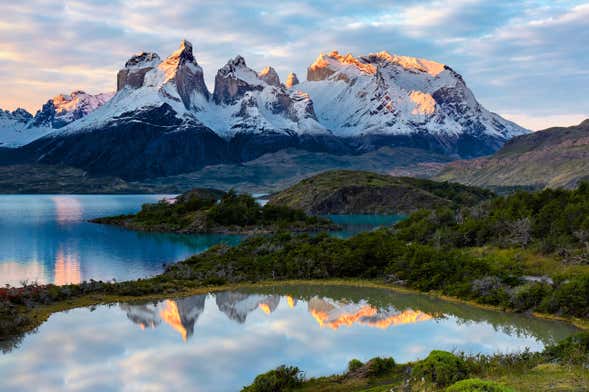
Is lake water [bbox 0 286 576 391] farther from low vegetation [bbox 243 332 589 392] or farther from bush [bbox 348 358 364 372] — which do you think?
low vegetation [bbox 243 332 589 392]

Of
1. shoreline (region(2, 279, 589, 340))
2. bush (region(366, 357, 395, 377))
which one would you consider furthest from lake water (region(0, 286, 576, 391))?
bush (region(366, 357, 395, 377))

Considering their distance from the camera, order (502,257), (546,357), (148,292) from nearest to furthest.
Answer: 1. (546,357)
2. (148,292)
3. (502,257)

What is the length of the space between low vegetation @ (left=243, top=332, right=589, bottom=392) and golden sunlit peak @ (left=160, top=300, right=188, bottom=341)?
1395 centimetres

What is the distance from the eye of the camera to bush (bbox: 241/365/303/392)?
28.3m

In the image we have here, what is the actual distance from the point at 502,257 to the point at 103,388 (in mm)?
45974

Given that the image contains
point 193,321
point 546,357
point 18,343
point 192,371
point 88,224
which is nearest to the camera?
point 546,357

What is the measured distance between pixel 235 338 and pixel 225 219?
103303 mm

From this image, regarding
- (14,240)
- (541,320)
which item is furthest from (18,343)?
(14,240)

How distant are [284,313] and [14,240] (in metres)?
83.8

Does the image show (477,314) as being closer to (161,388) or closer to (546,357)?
(546,357)

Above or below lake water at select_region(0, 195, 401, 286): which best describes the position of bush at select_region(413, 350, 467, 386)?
above

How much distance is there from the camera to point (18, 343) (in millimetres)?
39250

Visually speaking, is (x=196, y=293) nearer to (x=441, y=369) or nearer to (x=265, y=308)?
(x=265, y=308)

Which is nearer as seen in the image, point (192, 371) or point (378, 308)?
point (192, 371)
